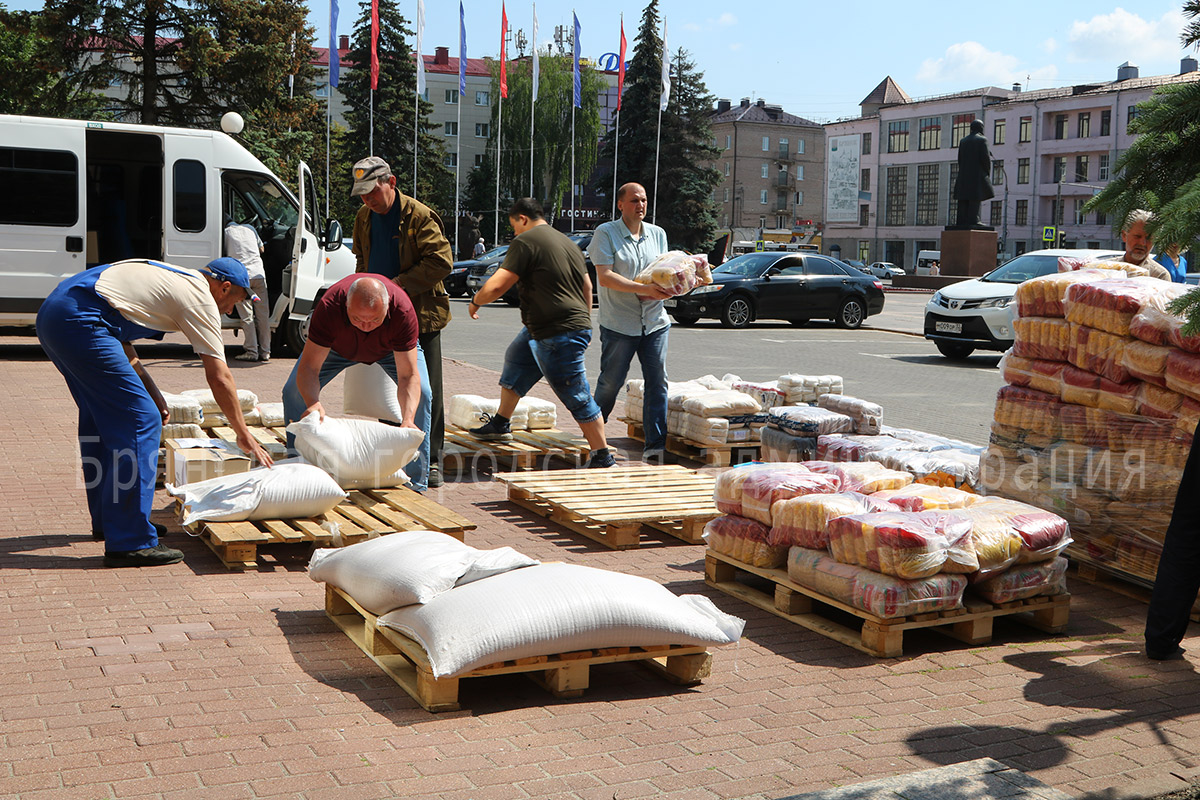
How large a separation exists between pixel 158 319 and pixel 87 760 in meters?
2.78

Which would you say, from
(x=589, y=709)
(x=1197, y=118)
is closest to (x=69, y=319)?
(x=589, y=709)

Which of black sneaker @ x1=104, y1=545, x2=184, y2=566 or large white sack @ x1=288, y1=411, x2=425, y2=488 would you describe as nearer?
black sneaker @ x1=104, y1=545, x2=184, y2=566

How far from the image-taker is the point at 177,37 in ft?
119

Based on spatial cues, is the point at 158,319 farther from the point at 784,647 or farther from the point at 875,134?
the point at 875,134

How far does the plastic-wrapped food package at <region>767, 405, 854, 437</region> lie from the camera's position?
805cm

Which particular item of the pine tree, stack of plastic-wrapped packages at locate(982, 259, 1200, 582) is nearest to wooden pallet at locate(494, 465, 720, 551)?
stack of plastic-wrapped packages at locate(982, 259, 1200, 582)

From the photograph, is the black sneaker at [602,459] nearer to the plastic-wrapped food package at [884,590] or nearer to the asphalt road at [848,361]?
the plastic-wrapped food package at [884,590]

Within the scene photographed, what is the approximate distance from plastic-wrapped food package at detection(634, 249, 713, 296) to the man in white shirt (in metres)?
7.61

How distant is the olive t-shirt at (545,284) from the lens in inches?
321

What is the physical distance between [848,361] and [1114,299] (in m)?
11.9

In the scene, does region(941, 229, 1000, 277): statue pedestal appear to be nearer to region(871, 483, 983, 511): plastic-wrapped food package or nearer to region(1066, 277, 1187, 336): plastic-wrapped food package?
region(1066, 277, 1187, 336): plastic-wrapped food package

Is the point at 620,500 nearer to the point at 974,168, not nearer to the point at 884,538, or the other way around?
the point at 884,538

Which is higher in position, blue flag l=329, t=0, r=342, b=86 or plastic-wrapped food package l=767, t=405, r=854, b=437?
blue flag l=329, t=0, r=342, b=86

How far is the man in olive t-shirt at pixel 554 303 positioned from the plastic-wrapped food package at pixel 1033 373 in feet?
9.45
